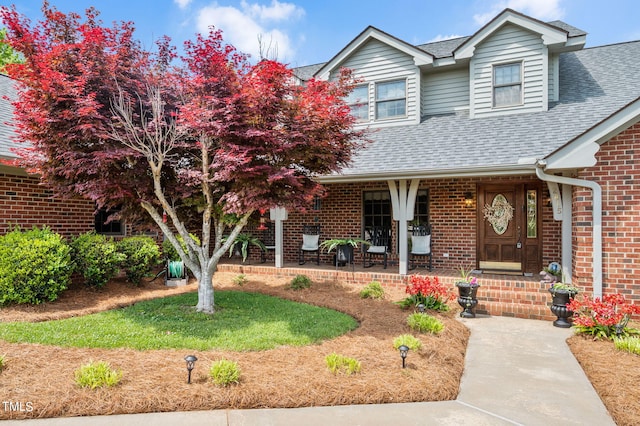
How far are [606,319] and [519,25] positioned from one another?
7.17m

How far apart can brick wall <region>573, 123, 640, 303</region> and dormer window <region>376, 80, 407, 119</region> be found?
5.05 metres

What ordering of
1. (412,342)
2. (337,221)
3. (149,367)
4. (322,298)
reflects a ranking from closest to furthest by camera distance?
(149,367) < (412,342) < (322,298) < (337,221)

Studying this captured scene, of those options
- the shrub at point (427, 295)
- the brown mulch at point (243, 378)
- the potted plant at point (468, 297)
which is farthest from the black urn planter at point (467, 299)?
the brown mulch at point (243, 378)

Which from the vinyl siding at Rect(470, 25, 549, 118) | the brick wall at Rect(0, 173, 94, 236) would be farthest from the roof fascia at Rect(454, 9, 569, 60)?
the brick wall at Rect(0, 173, 94, 236)

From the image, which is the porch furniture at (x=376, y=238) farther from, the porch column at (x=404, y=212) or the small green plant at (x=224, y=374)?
the small green plant at (x=224, y=374)

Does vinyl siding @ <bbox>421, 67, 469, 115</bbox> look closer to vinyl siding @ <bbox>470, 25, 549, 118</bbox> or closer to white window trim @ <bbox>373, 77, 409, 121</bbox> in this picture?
vinyl siding @ <bbox>470, 25, 549, 118</bbox>

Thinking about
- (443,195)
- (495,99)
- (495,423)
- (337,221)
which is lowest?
(495,423)

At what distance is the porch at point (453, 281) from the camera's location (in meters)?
6.57

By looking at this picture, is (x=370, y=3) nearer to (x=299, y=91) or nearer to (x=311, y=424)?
(x=299, y=91)

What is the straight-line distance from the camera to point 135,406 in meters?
3.20

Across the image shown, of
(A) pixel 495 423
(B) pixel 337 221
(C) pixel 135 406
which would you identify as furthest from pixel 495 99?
(C) pixel 135 406

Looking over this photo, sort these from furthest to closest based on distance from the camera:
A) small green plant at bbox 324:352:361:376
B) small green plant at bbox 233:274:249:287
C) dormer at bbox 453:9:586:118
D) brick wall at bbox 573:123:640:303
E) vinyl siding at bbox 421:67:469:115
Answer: vinyl siding at bbox 421:67:469:115 → dormer at bbox 453:9:586:118 → small green plant at bbox 233:274:249:287 → brick wall at bbox 573:123:640:303 → small green plant at bbox 324:352:361:376

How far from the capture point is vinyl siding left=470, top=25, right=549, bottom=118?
358 inches

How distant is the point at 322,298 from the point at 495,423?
435 cm
